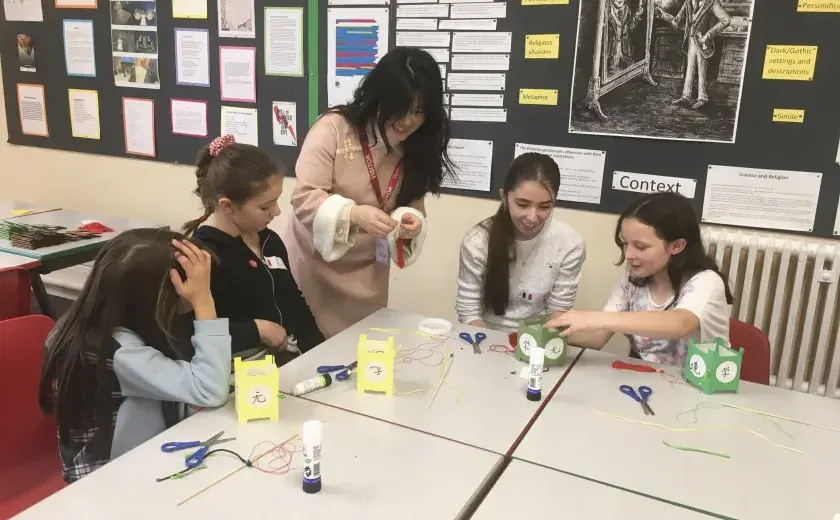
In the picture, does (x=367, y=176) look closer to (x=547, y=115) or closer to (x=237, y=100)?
(x=547, y=115)

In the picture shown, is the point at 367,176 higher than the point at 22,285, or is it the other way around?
the point at 367,176

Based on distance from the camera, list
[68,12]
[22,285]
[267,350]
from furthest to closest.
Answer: [68,12] < [22,285] < [267,350]

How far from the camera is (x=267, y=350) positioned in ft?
6.14

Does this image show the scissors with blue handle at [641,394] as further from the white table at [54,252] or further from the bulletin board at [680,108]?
the white table at [54,252]

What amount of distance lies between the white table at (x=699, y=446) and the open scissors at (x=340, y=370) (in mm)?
464

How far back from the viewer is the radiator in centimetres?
244

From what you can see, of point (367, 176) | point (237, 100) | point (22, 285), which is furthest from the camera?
point (237, 100)

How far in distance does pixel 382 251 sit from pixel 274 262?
1.16ft

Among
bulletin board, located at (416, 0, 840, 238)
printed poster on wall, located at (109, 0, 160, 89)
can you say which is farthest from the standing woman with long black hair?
printed poster on wall, located at (109, 0, 160, 89)

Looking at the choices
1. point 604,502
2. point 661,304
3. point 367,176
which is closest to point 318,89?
point 367,176

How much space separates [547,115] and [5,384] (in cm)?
219

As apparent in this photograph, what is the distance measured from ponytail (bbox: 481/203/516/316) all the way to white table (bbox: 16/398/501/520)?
2.84ft

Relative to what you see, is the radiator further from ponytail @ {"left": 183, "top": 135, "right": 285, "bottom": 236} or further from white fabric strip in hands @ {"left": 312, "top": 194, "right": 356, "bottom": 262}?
ponytail @ {"left": 183, "top": 135, "right": 285, "bottom": 236}

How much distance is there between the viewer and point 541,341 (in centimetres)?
164
